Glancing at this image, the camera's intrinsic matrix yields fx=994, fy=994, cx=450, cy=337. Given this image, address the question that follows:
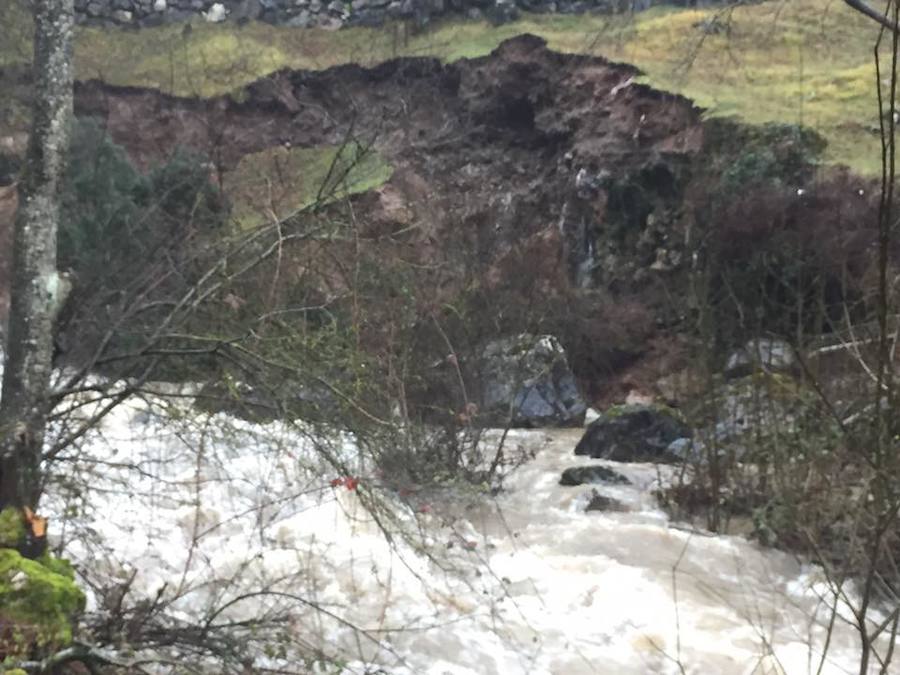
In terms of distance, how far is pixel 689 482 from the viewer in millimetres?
8016

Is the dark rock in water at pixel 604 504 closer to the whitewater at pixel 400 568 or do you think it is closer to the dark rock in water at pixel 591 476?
the whitewater at pixel 400 568

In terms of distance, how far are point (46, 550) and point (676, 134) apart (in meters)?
14.7

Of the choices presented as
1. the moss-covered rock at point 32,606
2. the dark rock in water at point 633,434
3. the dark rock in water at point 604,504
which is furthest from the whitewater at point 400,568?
the dark rock in water at point 633,434

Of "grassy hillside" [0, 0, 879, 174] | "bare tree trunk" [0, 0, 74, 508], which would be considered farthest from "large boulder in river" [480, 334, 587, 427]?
"bare tree trunk" [0, 0, 74, 508]

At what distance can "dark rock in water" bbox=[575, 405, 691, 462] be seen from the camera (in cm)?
1005

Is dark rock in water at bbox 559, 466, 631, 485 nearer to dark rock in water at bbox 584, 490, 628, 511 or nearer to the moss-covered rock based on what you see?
dark rock in water at bbox 584, 490, 628, 511

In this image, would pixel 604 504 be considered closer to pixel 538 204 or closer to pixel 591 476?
pixel 591 476

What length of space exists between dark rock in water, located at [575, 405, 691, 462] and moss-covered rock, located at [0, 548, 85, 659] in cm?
721

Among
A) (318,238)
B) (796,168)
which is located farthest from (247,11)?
(318,238)

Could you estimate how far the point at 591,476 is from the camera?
29.0 feet

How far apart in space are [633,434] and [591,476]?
150 cm

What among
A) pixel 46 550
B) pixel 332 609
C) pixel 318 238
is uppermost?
pixel 318 238

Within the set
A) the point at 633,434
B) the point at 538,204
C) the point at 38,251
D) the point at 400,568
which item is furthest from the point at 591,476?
the point at 538,204

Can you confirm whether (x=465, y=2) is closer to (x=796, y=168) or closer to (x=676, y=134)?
(x=676, y=134)
